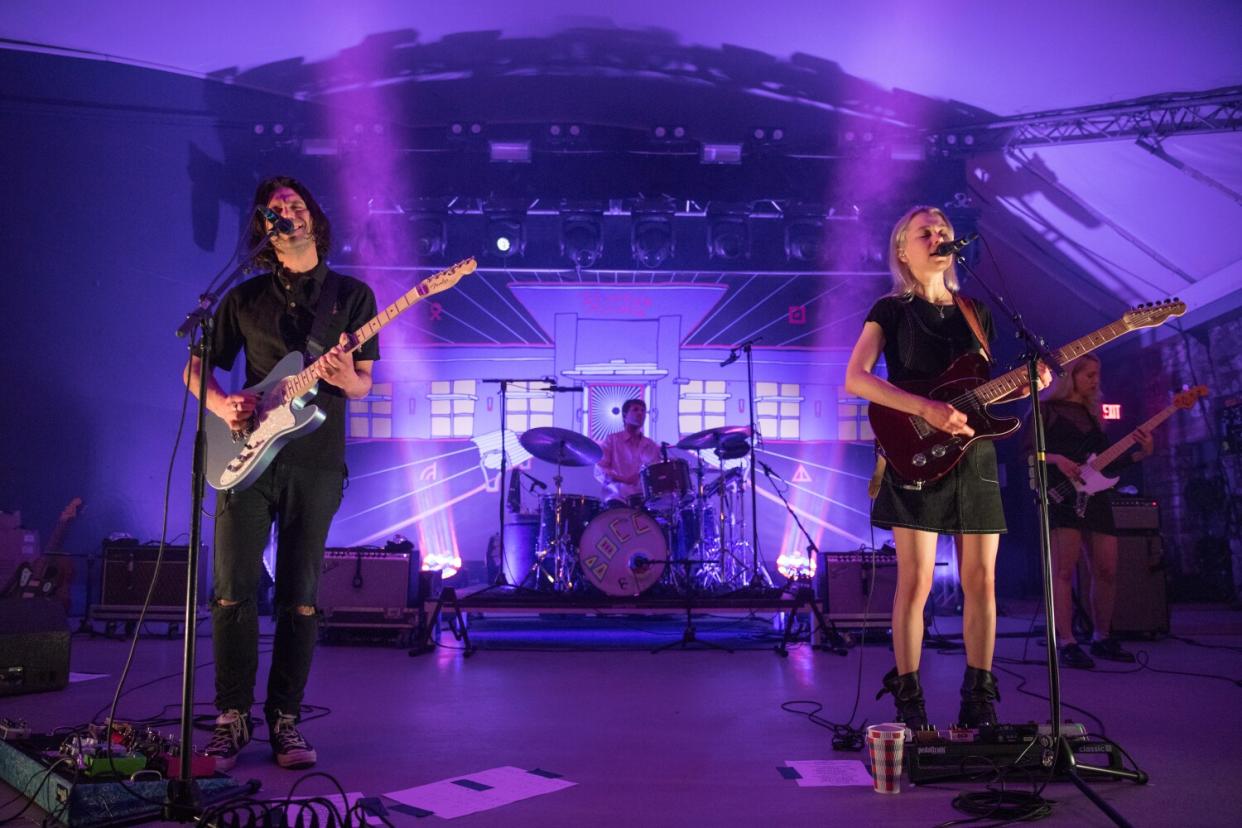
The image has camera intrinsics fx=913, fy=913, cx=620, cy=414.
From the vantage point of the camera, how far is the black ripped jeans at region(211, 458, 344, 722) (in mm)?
3113

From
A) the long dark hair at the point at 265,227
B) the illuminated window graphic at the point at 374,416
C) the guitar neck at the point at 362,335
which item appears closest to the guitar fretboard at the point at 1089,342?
the guitar neck at the point at 362,335

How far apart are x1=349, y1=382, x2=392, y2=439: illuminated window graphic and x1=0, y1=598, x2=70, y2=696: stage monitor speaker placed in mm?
5616

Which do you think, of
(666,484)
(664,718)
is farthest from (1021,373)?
(666,484)

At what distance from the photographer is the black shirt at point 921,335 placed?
3.36 m

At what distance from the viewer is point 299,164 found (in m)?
9.52

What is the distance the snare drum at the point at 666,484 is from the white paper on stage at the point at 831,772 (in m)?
4.57

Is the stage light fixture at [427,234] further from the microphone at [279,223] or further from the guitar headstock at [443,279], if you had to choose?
the microphone at [279,223]

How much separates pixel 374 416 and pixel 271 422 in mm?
7267

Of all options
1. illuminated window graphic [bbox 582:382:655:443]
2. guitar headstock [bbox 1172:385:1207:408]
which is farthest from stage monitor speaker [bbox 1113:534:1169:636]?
illuminated window graphic [bbox 582:382:655:443]

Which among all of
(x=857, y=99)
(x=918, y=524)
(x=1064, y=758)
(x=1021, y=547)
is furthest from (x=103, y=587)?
(x=1021, y=547)

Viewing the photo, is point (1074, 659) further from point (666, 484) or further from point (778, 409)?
point (778, 409)

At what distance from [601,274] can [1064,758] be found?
26.9ft

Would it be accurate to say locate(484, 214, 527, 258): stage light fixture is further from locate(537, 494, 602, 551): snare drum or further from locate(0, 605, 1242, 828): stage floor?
locate(0, 605, 1242, 828): stage floor

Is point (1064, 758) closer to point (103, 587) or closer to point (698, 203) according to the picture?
point (103, 587)
